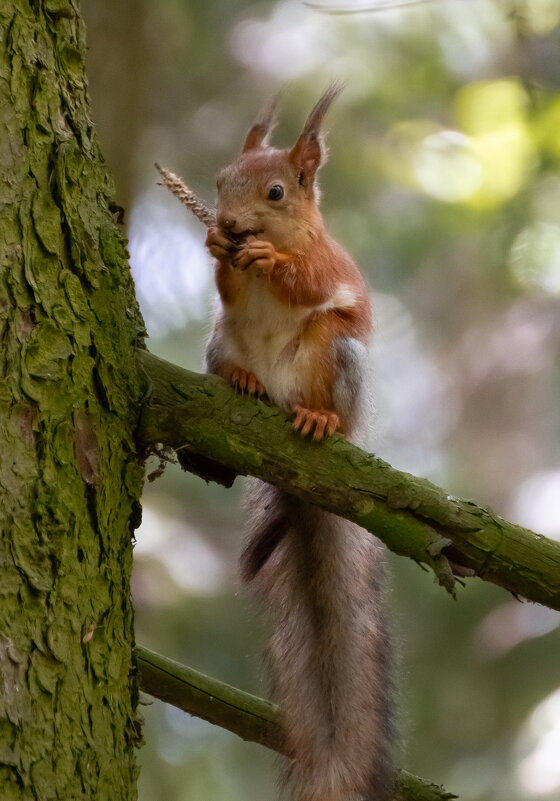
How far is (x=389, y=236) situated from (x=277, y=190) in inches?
55.7

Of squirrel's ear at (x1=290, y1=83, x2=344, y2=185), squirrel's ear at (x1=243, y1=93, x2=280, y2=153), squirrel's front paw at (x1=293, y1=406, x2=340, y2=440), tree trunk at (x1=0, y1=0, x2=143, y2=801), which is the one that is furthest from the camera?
squirrel's ear at (x1=243, y1=93, x2=280, y2=153)

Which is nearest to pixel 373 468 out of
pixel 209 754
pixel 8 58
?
pixel 8 58

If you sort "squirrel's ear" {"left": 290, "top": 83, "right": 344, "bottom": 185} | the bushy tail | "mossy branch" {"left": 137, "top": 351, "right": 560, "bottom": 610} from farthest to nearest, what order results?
1. "squirrel's ear" {"left": 290, "top": 83, "right": 344, "bottom": 185}
2. the bushy tail
3. "mossy branch" {"left": 137, "top": 351, "right": 560, "bottom": 610}

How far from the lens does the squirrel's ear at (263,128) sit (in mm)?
2350

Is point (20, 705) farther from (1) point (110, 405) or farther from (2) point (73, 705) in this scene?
(1) point (110, 405)

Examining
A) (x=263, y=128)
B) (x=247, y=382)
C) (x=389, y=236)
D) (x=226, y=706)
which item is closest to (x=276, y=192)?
(x=263, y=128)

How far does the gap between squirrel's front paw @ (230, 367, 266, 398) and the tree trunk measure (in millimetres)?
344

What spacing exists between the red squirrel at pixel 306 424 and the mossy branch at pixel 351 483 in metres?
0.07

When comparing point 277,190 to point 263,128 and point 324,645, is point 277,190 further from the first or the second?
point 324,645

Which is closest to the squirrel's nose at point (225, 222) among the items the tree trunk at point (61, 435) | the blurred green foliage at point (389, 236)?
the tree trunk at point (61, 435)

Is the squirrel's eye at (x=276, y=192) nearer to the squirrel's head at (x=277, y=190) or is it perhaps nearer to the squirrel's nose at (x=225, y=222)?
the squirrel's head at (x=277, y=190)

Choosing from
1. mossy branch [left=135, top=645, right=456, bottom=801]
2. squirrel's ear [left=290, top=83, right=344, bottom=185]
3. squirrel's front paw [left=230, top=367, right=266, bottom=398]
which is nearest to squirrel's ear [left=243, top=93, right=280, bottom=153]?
squirrel's ear [left=290, top=83, right=344, bottom=185]

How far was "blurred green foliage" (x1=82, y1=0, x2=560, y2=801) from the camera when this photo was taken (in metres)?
3.08

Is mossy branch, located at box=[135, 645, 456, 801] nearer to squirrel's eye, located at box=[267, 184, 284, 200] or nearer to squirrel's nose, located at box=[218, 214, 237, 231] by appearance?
squirrel's nose, located at box=[218, 214, 237, 231]
